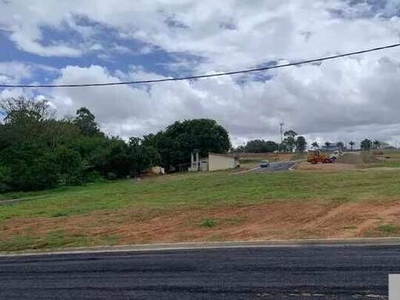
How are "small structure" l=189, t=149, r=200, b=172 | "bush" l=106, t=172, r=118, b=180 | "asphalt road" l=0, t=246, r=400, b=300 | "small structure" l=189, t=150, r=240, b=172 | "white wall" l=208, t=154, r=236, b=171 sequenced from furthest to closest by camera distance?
"small structure" l=189, t=149, r=200, b=172 < "small structure" l=189, t=150, r=240, b=172 < "white wall" l=208, t=154, r=236, b=171 < "bush" l=106, t=172, r=118, b=180 < "asphalt road" l=0, t=246, r=400, b=300

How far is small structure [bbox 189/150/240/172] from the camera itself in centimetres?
8506

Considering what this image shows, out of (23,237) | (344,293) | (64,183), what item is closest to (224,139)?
(64,183)

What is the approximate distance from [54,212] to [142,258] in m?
12.5

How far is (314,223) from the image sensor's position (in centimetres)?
1540

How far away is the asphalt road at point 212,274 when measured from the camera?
25.8ft

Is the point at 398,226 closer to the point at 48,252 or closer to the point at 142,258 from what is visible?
the point at 142,258

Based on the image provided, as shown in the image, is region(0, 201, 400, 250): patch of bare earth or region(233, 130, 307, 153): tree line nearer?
region(0, 201, 400, 250): patch of bare earth

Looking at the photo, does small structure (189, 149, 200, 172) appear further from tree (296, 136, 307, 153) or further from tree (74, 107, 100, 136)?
tree (296, 136, 307, 153)

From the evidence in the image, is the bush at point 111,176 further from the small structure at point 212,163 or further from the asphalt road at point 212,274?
the asphalt road at point 212,274

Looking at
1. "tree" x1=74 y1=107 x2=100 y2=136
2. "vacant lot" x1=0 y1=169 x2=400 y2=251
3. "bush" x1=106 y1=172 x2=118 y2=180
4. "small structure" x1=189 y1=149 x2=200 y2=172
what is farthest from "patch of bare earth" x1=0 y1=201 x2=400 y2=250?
"tree" x1=74 y1=107 x2=100 y2=136

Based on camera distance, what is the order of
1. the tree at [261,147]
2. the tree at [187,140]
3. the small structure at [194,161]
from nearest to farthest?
the small structure at [194,161]
the tree at [187,140]
the tree at [261,147]

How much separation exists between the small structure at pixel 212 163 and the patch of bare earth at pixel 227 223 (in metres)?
64.2

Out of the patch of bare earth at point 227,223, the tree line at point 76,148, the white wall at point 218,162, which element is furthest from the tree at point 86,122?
the patch of bare earth at point 227,223

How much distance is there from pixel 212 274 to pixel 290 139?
179962mm
